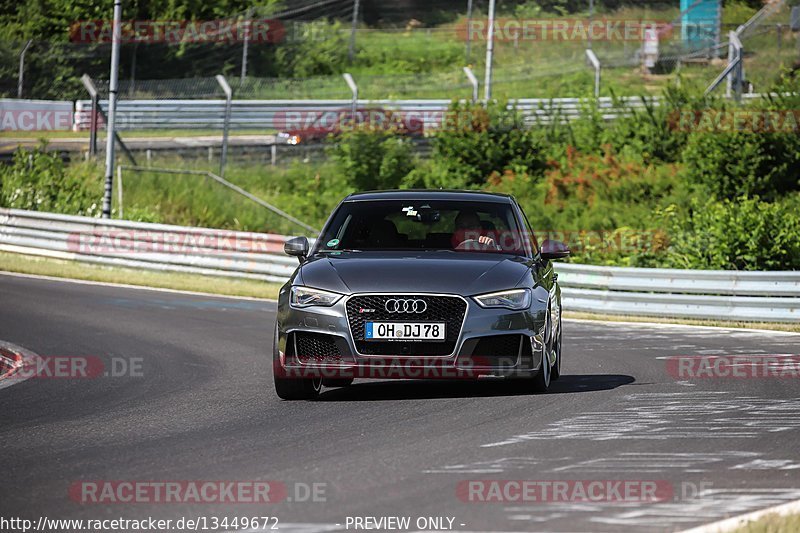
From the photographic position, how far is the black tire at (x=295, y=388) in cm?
1083

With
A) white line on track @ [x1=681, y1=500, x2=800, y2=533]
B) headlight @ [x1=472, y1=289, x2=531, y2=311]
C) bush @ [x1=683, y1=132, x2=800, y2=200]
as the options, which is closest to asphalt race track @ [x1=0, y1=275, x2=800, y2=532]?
white line on track @ [x1=681, y1=500, x2=800, y2=533]

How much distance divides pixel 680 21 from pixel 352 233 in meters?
41.3

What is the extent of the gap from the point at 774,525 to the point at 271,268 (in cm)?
2088

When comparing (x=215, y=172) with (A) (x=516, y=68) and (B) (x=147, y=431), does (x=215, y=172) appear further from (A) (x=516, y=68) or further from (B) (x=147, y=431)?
(B) (x=147, y=431)


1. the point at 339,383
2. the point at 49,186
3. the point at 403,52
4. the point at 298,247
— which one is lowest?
the point at 49,186

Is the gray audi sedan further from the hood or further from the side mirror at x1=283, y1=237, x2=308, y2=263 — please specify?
the side mirror at x1=283, y1=237, x2=308, y2=263

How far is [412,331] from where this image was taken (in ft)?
33.7

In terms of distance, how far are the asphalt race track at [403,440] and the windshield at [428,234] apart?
3.82 feet

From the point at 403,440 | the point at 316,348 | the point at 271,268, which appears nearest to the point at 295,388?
the point at 316,348

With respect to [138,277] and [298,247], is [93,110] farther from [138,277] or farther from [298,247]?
[298,247]

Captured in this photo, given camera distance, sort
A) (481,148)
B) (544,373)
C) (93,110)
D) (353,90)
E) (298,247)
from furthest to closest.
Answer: (353,90)
(93,110)
(481,148)
(298,247)
(544,373)

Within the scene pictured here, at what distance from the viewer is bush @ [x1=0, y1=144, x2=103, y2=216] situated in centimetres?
3484

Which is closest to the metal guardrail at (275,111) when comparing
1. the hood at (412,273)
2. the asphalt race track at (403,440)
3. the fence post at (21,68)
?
the fence post at (21,68)

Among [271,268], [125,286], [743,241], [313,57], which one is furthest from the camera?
[313,57]
